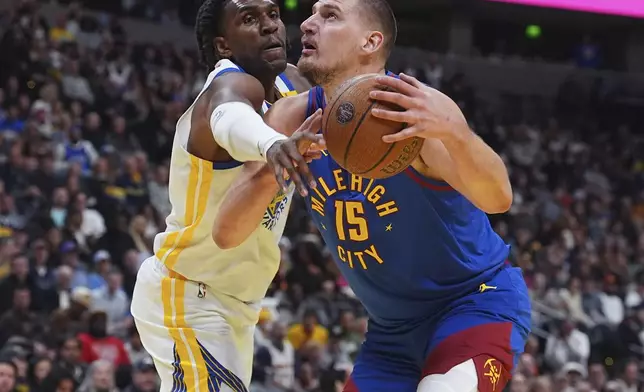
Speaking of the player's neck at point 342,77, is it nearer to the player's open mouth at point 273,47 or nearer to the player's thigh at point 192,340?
the player's open mouth at point 273,47

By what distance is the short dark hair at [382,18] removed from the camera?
374 centimetres

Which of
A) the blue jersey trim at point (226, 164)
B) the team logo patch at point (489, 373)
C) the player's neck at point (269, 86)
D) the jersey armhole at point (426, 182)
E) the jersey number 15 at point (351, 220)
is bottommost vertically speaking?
the team logo patch at point (489, 373)

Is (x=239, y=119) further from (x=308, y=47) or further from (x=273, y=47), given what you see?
(x=273, y=47)

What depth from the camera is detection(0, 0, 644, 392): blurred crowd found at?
813 cm

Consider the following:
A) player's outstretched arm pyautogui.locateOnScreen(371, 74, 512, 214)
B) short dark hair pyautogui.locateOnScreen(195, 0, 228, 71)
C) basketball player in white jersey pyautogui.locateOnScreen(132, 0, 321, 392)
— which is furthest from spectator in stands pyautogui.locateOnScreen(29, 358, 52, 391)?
player's outstretched arm pyautogui.locateOnScreen(371, 74, 512, 214)

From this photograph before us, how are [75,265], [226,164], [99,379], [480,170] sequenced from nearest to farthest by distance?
1. [480,170]
2. [226,164]
3. [99,379]
4. [75,265]

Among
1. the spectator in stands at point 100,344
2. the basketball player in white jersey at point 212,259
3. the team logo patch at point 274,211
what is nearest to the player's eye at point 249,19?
the basketball player in white jersey at point 212,259

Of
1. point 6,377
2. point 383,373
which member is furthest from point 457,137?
point 6,377

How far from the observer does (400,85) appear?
3012 mm

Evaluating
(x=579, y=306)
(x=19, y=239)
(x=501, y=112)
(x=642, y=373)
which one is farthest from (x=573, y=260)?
(x=19, y=239)

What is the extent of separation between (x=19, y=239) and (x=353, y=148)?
6.42 metres

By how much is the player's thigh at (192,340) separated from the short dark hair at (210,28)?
3.07 ft

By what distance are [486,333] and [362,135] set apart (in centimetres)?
91

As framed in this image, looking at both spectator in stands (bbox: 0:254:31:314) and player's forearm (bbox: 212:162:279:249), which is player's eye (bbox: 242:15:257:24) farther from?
spectator in stands (bbox: 0:254:31:314)
